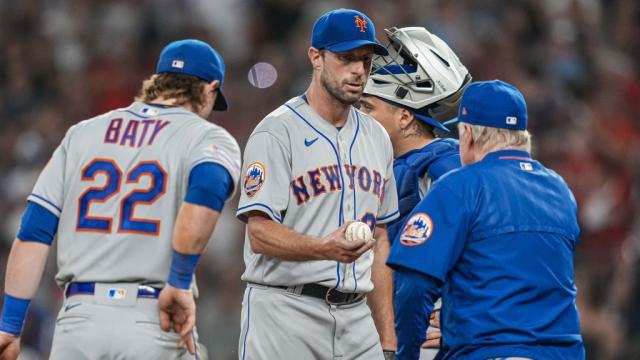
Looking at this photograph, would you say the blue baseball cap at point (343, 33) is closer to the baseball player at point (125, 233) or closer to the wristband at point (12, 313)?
the baseball player at point (125, 233)

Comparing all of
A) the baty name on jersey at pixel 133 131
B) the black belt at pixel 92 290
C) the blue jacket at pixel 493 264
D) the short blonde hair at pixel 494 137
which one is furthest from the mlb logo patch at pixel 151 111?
the short blonde hair at pixel 494 137

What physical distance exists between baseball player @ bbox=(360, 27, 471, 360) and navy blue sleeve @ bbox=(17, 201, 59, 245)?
175 centimetres

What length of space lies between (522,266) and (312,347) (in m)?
1.10

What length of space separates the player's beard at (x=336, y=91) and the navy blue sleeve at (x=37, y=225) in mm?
1413

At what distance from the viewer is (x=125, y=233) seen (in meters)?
4.68

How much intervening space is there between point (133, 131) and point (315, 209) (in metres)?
0.92

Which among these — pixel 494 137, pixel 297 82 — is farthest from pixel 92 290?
pixel 297 82

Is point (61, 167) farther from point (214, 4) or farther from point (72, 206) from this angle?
point (214, 4)

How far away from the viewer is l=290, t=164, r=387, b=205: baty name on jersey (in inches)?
188

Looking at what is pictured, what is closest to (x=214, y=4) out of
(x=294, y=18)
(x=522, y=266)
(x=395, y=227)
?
(x=294, y=18)

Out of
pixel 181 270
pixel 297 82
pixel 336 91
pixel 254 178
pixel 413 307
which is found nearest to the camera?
pixel 413 307

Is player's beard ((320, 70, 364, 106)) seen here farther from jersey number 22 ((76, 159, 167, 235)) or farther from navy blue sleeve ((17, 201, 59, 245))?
navy blue sleeve ((17, 201, 59, 245))

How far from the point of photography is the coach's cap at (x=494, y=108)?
173 inches

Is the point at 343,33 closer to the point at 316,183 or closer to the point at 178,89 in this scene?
the point at 316,183
